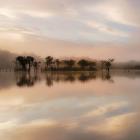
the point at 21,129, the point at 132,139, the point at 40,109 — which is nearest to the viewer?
the point at 132,139

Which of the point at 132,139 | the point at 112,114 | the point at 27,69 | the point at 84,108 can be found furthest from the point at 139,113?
the point at 27,69

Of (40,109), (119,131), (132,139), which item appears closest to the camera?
(132,139)

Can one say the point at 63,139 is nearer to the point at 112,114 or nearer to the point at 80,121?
the point at 80,121

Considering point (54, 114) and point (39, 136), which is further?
point (54, 114)

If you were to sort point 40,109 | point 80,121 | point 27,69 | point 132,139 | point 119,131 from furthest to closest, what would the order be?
1. point 27,69
2. point 40,109
3. point 80,121
4. point 119,131
5. point 132,139

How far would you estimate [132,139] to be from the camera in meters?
6.15

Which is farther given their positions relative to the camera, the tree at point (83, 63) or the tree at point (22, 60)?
the tree at point (83, 63)

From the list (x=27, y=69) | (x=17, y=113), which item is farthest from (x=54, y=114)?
(x=27, y=69)

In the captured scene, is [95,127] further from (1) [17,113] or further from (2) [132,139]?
(1) [17,113]

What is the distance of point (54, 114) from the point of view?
979 cm

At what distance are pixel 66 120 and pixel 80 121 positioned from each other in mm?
403

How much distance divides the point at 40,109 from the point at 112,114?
8.53ft

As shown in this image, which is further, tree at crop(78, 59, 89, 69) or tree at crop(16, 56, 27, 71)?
tree at crop(78, 59, 89, 69)

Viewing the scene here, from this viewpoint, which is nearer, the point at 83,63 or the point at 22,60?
the point at 22,60
